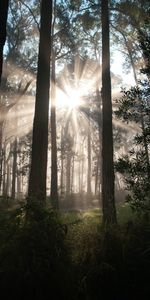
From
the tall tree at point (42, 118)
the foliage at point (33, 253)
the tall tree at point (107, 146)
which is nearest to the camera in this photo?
the foliage at point (33, 253)

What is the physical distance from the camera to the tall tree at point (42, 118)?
9.01m

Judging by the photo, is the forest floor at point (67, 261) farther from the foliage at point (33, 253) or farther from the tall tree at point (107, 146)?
the tall tree at point (107, 146)

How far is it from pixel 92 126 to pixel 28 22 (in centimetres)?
2151

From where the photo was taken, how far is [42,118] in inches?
372

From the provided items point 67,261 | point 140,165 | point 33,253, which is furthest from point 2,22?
point 67,261

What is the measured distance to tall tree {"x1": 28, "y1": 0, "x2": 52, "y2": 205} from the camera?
29.6 feet

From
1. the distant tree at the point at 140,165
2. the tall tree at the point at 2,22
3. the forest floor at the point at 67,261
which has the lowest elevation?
the forest floor at the point at 67,261

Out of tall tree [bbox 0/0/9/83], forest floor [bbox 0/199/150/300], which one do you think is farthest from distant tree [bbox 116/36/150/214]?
tall tree [bbox 0/0/9/83]

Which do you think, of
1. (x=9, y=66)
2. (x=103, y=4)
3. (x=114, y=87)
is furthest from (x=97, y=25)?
(x=114, y=87)

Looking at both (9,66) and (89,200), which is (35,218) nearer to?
(9,66)

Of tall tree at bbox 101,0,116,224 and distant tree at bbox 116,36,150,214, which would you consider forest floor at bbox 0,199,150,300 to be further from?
tall tree at bbox 101,0,116,224

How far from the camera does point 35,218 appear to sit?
6414 mm

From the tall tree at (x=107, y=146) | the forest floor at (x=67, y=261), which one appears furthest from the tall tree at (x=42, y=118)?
the tall tree at (x=107, y=146)

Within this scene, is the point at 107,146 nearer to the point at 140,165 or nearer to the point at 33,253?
the point at 140,165
